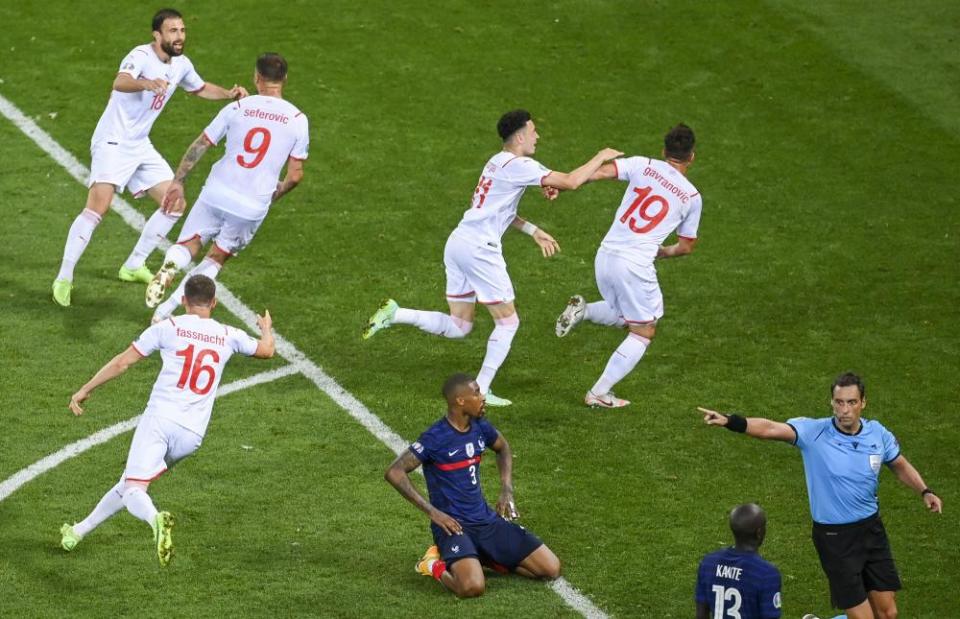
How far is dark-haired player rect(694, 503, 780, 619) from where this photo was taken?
8.93m

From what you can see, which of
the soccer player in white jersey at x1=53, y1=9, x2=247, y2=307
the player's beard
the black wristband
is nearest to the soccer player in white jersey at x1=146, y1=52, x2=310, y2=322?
the soccer player in white jersey at x1=53, y1=9, x2=247, y2=307

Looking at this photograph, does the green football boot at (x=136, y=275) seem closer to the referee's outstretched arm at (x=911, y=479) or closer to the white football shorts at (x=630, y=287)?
the white football shorts at (x=630, y=287)

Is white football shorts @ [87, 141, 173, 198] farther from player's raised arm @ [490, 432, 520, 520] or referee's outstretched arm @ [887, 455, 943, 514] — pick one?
referee's outstretched arm @ [887, 455, 943, 514]

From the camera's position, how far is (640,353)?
13.4 meters

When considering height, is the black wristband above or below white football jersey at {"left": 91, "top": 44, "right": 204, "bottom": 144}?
above

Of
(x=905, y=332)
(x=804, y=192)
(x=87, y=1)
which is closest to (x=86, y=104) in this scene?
(x=87, y=1)

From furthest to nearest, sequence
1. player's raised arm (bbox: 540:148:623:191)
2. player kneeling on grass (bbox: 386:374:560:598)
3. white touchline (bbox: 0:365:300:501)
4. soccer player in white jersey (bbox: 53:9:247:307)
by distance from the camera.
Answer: soccer player in white jersey (bbox: 53:9:247:307), player's raised arm (bbox: 540:148:623:191), white touchline (bbox: 0:365:300:501), player kneeling on grass (bbox: 386:374:560:598)

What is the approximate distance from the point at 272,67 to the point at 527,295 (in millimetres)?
3487

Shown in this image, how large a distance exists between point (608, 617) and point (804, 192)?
8.09 m

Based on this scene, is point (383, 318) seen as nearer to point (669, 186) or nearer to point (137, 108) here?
point (669, 186)

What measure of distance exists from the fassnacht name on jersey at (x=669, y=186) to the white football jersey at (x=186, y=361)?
3978 mm

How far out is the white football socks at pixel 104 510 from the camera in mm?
10852

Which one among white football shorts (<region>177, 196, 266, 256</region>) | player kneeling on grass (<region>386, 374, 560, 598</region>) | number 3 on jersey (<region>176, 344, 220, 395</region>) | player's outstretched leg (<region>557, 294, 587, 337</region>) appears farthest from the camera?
white football shorts (<region>177, 196, 266, 256</region>)

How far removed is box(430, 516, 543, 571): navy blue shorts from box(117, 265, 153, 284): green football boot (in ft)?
18.3
